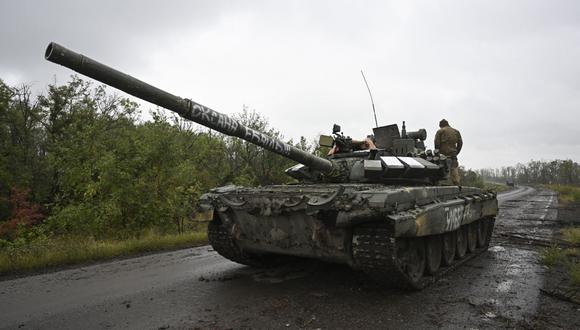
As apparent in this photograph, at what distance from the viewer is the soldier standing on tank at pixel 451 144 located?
9.10 metres

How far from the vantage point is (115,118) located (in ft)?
70.8

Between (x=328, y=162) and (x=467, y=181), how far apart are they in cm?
4659

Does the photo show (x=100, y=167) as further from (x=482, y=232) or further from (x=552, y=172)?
(x=552, y=172)

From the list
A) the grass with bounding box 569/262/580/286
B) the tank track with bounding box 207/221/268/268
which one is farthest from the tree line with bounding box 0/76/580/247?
the grass with bounding box 569/262/580/286

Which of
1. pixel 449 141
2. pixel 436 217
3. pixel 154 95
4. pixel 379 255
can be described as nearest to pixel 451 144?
pixel 449 141

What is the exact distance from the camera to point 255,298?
16.9 ft

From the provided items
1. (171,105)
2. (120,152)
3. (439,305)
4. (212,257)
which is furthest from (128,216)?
(439,305)

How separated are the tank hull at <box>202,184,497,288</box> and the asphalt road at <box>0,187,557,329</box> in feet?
1.26

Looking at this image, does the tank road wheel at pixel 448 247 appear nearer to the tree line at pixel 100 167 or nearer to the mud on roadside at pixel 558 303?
the mud on roadside at pixel 558 303

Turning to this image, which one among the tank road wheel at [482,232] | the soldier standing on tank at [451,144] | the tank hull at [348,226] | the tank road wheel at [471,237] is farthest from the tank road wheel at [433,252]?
the soldier standing on tank at [451,144]

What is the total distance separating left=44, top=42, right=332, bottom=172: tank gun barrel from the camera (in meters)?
3.66

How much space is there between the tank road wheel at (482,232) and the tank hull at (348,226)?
203 cm

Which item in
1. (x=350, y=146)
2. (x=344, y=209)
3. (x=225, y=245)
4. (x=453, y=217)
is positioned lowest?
(x=225, y=245)

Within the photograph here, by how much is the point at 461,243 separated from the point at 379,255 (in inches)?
143
